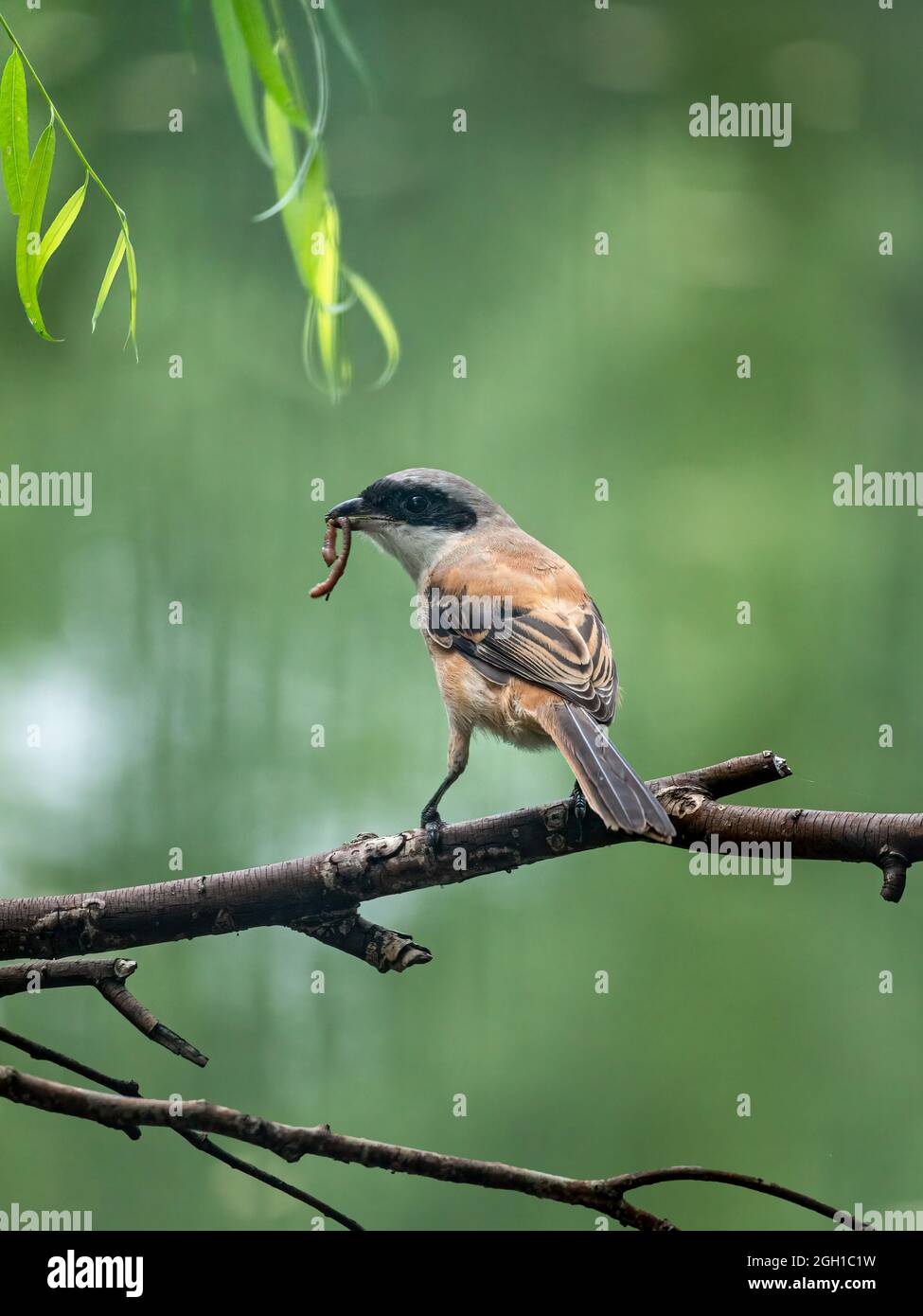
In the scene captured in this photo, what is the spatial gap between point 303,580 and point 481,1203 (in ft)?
5.05

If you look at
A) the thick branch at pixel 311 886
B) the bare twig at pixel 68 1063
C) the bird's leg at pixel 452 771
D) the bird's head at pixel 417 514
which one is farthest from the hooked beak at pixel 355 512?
the bare twig at pixel 68 1063

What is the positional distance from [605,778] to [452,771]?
0.48 m

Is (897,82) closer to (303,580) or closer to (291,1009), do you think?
(303,580)

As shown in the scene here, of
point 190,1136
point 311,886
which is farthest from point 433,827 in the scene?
point 190,1136

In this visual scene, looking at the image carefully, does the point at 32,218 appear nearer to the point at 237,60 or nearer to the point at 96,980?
the point at 237,60

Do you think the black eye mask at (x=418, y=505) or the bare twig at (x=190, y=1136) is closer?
the bare twig at (x=190, y=1136)

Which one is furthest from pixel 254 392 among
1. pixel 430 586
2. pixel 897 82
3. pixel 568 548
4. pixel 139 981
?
pixel 897 82

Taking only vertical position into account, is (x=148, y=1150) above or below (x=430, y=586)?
below

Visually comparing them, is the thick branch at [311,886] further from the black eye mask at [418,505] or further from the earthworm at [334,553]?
the black eye mask at [418,505]

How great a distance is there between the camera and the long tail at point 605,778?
157 centimetres

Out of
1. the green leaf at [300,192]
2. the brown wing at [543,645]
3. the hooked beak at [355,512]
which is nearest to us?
the green leaf at [300,192]

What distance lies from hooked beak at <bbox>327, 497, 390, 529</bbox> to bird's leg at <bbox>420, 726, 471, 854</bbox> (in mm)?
454

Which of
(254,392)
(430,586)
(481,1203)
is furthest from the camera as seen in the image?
(254,392)

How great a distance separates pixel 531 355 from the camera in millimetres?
3246
